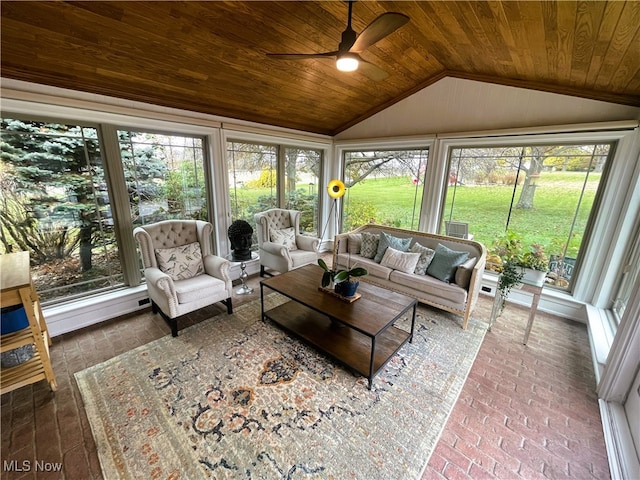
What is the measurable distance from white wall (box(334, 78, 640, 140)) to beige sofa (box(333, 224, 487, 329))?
1.70 m

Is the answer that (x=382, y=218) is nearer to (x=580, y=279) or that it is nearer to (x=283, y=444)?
(x=580, y=279)

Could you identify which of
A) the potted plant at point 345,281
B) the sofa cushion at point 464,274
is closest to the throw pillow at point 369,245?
the sofa cushion at point 464,274

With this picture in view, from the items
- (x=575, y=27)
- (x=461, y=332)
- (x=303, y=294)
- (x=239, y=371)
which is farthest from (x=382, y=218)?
(x=239, y=371)

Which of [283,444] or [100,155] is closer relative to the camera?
[283,444]

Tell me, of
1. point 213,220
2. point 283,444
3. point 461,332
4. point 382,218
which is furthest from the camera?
point 382,218

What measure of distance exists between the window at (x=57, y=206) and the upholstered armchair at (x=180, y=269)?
59 centimetres

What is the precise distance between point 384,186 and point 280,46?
3036mm

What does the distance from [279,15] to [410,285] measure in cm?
303

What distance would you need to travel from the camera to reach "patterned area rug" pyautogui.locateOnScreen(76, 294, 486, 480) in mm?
1543

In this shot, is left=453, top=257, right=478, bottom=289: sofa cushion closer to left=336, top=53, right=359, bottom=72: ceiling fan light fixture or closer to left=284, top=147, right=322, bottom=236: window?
left=336, top=53, right=359, bottom=72: ceiling fan light fixture

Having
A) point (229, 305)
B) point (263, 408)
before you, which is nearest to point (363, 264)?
point (229, 305)

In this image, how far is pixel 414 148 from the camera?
4.29m

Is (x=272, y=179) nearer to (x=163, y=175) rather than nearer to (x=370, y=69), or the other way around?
(x=163, y=175)

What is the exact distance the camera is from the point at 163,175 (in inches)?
129
